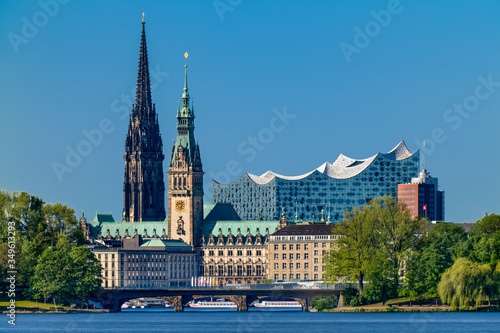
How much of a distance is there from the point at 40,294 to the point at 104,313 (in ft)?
51.4

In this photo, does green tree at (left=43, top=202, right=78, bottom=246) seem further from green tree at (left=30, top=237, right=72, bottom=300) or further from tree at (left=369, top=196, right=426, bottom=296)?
tree at (left=369, top=196, right=426, bottom=296)

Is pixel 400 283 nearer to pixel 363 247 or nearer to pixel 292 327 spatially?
pixel 363 247

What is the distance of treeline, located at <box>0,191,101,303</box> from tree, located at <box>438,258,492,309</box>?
43.0 metres

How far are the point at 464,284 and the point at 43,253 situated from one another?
1937 inches

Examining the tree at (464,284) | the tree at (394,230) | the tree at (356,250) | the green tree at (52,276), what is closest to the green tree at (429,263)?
the tree at (394,230)

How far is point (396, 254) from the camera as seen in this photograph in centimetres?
18462

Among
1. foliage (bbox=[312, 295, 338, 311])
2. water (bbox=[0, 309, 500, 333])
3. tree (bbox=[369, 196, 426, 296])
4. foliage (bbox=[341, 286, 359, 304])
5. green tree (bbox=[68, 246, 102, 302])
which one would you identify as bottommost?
water (bbox=[0, 309, 500, 333])

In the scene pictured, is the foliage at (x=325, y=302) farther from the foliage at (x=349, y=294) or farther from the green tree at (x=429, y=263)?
the green tree at (x=429, y=263)

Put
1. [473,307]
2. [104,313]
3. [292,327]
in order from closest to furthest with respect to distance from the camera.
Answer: [292,327] → [473,307] → [104,313]

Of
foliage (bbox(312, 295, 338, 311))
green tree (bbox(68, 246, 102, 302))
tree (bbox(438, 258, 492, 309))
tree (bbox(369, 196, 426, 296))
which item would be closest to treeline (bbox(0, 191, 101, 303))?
green tree (bbox(68, 246, 102, 302))

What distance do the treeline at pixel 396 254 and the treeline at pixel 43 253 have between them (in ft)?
96.0

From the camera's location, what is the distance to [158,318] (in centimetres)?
19088

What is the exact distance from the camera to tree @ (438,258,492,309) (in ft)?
555

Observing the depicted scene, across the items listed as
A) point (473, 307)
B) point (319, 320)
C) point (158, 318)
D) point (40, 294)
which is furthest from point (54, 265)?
point (473, 307)
